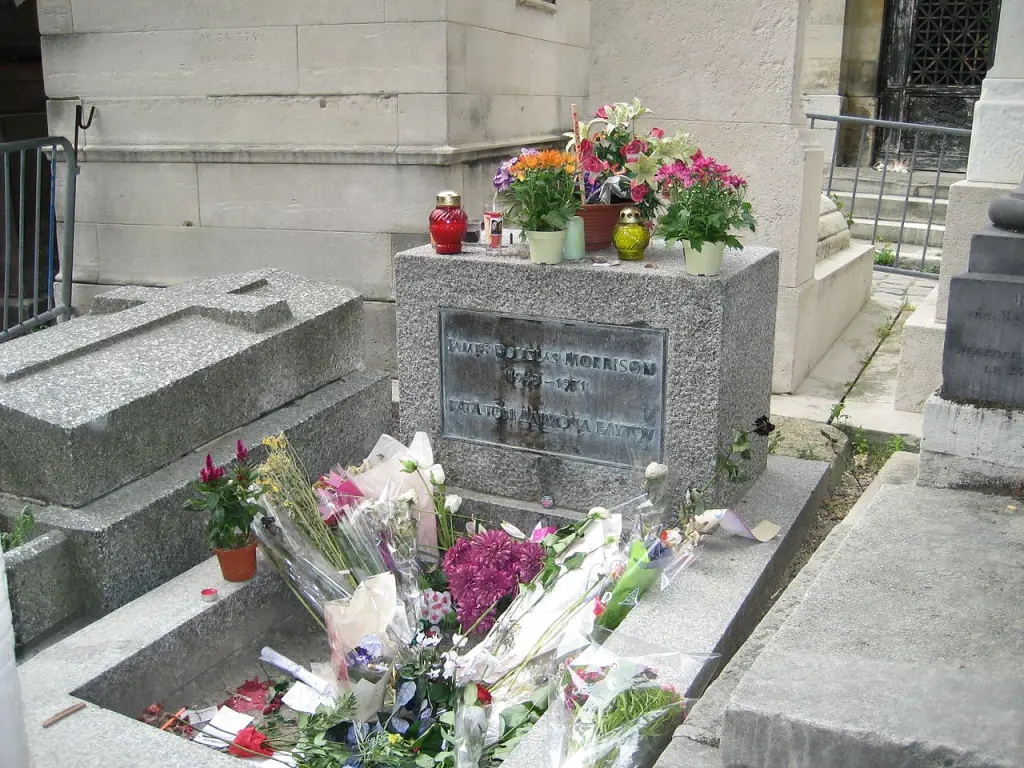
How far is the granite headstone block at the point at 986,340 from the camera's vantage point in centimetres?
370

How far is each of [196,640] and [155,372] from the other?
1.08 metres

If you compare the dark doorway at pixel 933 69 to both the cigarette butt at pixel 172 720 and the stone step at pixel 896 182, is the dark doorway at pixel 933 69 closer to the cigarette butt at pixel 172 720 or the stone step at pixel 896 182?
the stone step at pixel 896 182

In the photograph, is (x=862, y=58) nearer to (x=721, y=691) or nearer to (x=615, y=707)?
(x=721, y=691)

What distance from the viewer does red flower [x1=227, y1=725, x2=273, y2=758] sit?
9.97 ft

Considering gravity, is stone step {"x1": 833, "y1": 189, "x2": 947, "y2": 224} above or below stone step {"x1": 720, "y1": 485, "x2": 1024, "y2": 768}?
above

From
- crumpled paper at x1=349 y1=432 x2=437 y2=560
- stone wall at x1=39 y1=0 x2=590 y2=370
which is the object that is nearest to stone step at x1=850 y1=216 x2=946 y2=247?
stone wall at x1=39 y1=0 x2=590 y2=370

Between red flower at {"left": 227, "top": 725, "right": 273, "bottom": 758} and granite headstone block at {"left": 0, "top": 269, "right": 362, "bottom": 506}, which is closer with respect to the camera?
red flower at {"left": 227, "top": 725, "right": 273, "bottom": 758}

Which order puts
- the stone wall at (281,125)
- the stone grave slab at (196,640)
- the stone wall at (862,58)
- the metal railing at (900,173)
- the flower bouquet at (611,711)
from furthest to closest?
the stone wall at (862,58) → the metal railing at (900,173) → the stone wall at (281,125) → the stone grave slab at (196,640) → the flower bouquet at (611,711)

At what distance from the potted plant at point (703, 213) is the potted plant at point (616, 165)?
18 centimetres

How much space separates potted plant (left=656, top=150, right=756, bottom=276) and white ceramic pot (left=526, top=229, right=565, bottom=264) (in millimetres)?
391

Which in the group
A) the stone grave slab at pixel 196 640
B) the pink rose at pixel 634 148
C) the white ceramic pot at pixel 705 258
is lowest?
the stone grave slab at pixel 196 640

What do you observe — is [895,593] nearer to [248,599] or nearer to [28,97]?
[248,599]

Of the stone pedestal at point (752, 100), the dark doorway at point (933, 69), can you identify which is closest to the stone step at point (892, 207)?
the dark doorway at point (933, 69)

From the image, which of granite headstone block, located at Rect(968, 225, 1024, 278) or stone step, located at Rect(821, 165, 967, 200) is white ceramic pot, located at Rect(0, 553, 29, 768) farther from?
stone step, located at Rect(821, 165, 967, 200)
